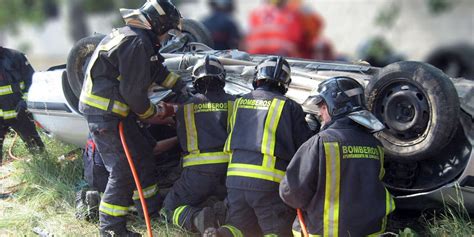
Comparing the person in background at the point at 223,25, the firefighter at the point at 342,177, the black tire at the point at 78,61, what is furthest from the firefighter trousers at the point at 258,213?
the person in background at the point at 223,25

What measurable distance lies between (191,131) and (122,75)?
2.30 feet

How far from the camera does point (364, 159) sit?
3.14 meters

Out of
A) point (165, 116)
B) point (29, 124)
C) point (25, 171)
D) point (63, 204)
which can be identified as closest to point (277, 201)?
point (165, 116)

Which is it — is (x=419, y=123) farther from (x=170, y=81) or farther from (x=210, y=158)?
(x=170, y=81)

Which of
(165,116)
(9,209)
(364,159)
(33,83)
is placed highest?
(364,159)

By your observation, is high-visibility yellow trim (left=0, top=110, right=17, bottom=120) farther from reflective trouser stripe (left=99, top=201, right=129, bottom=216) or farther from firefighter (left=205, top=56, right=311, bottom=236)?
firefighter (left=205, top=56, right=311, bottom=236)

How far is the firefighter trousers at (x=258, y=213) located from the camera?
3.73 metres

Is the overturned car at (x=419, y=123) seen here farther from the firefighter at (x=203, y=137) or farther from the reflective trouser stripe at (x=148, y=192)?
the reflective trouser stripe at (x=148, y=192)

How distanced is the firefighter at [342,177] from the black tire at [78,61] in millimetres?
2584

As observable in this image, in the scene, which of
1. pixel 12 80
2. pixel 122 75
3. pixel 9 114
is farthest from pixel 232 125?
pixel 12 80

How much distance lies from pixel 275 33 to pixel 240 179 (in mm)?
3151

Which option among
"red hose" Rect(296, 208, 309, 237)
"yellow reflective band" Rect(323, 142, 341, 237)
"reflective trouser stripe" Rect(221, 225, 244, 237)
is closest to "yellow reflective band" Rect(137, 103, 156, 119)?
"reflective trouser stripe" Rect(221, 225, 244, 237)

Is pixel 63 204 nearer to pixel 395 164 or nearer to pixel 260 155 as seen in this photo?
pixel 260 155

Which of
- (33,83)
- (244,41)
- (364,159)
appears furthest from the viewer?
(244,41)
